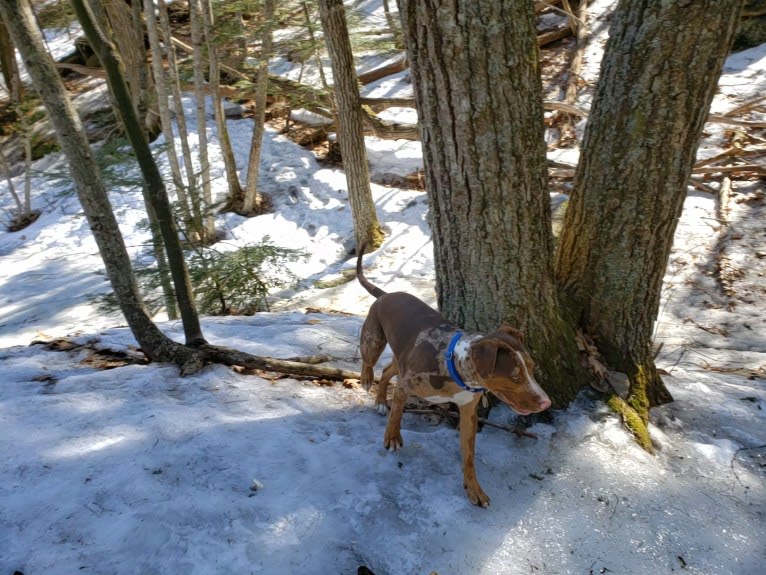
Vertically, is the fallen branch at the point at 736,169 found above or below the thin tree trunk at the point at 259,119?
below

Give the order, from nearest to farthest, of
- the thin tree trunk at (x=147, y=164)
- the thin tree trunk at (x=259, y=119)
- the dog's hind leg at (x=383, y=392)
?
1. the thin tree trunk at (x=147, y=164)
2. the dog's hind leg at (x=383, y=392)
3. the thin tree trunk at (x=259, y=119)

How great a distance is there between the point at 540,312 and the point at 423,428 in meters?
0.97

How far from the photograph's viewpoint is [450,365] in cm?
241

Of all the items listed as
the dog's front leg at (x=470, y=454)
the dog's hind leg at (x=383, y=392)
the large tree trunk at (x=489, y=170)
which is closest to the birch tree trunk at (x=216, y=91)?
the large tree trunk at (x=489, y=170)

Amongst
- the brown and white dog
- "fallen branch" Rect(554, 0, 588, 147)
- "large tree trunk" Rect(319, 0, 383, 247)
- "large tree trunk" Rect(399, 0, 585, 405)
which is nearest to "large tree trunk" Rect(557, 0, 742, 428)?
"large tree trunk" Rect(399, 0, 585, 405)

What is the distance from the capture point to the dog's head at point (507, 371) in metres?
2.19

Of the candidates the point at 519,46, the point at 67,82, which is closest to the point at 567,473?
the point at 519,46

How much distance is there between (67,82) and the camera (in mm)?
15000

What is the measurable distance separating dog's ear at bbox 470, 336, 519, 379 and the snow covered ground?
2.54 feet

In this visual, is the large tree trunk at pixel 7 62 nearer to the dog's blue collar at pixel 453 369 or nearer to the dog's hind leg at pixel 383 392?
the dog's hind leg at pixel 383 392

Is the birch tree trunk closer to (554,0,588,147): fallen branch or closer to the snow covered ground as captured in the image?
(554,0,588,147): fallen branch

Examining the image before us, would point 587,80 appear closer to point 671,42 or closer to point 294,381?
point 671,42

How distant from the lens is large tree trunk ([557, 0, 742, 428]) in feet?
9.18

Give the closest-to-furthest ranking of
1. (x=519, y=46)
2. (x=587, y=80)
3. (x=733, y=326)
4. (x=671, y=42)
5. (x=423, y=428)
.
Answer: (x=519, y=46) < (x=671, y=42) < (x=423, y=428) < (x=733, y=326) < (x=587, y=80)
